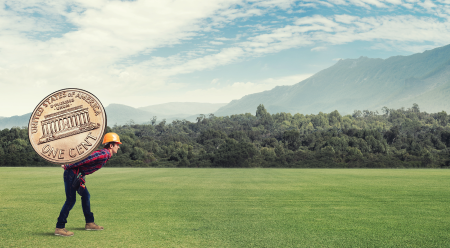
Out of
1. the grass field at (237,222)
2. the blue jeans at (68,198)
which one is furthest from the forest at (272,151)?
the blue jeans at (68,198)

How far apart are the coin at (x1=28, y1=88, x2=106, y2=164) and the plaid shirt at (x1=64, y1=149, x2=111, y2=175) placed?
0.49 m

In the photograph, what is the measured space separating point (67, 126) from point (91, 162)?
92 centimetres

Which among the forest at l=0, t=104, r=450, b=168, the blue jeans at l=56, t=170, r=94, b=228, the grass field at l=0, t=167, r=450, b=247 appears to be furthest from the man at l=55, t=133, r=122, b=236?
the forest at l=0, t=104, r=450, b=168

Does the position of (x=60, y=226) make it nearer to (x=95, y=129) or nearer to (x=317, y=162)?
(x=95, y=129)

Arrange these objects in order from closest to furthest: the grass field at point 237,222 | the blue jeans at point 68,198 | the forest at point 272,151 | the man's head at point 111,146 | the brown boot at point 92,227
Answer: the grass field at point 237,222 → the blue jeans at point 68,198 → the man's head at point 111,146 → the brown boot at point 92,227 → the forest at point 272,151

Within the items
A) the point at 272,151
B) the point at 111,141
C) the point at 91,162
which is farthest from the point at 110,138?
the point at 272,151

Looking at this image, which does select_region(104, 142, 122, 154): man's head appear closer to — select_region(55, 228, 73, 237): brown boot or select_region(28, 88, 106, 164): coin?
select_region(28, 88, 106, 164): coin

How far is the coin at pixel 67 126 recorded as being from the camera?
6980mm

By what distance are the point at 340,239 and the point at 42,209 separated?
9.13m

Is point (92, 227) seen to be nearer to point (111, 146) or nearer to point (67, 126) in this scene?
point (111, 146)

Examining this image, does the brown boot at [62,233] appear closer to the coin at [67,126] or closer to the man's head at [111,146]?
the coin at [67,126]

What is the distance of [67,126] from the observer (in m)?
7.09

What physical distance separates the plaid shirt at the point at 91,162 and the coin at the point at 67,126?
0.49 m

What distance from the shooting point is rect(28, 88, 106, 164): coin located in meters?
6.98
